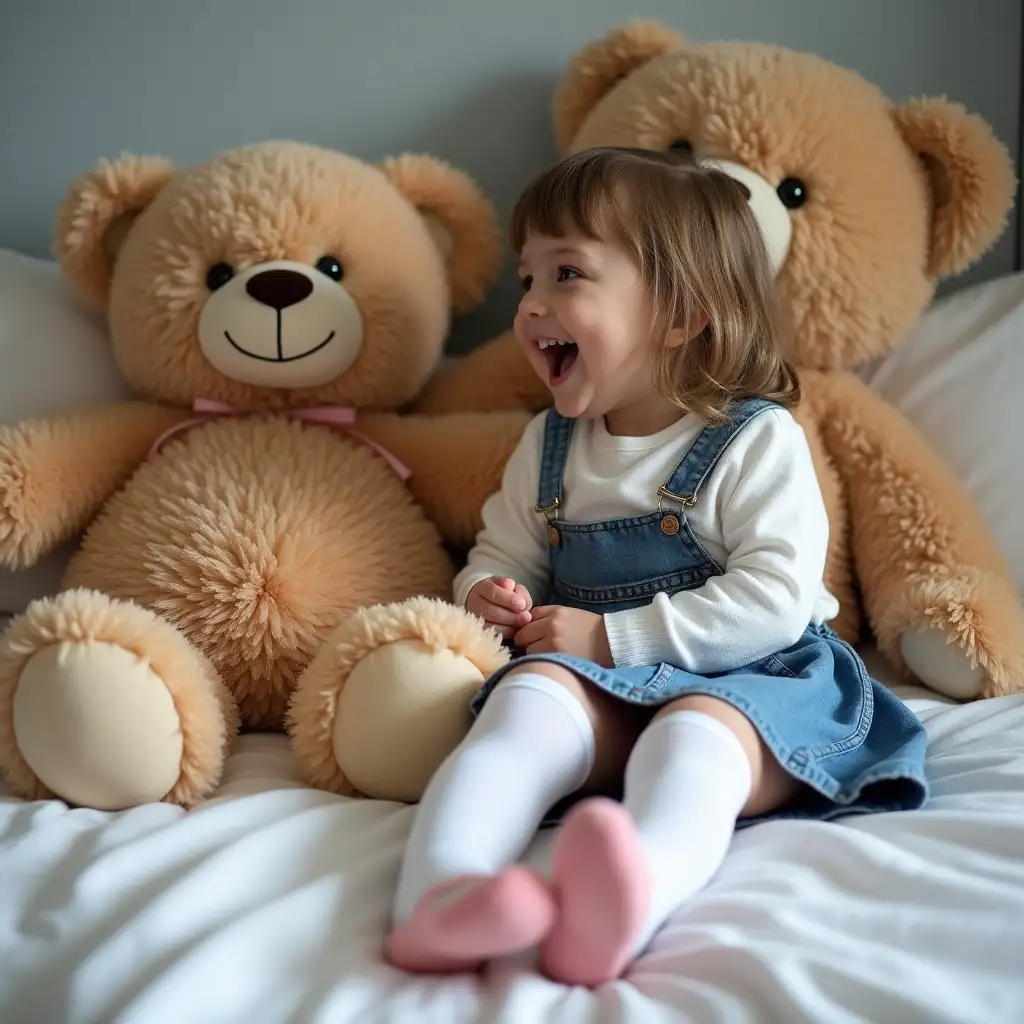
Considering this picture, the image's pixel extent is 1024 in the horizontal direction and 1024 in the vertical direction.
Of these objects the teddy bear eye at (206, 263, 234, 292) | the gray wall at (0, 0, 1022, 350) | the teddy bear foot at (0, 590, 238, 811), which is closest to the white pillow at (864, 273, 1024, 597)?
the gray wall at (0, 0, 1022, 350)

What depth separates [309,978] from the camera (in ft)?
1.95

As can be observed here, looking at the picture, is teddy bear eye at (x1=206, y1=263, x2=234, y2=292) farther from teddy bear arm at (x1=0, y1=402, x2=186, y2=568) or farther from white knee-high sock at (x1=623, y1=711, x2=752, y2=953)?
white knee-high sock at (x1=623, y1=711, x2=752, y2=953)

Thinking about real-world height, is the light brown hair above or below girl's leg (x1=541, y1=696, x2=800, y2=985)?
above

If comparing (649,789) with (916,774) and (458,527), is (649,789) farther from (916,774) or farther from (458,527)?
(458,527)

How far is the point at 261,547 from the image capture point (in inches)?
38.3

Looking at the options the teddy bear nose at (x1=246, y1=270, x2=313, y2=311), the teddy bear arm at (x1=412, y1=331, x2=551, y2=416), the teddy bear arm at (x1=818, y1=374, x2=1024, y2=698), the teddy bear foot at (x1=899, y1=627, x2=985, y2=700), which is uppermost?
the teddy bear nose at (x1=246, y1=270, x2=313, y2=311)

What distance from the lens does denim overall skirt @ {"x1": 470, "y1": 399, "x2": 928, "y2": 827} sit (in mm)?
778

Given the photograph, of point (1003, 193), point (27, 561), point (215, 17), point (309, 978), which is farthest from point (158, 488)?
point (1003, 193)

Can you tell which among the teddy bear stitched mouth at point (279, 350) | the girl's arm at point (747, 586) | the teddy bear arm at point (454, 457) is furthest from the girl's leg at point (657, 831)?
the teddy bear stitched mouth at point (279, 350)

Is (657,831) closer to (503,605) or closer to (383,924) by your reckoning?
(383,924)

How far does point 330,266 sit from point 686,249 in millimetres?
387

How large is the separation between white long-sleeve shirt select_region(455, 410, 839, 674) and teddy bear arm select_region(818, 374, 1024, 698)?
0.29 feet

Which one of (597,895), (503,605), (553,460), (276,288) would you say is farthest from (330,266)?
(597,895)

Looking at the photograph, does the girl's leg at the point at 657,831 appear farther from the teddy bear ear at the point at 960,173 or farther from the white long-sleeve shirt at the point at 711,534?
the teddy bear ear at the point at 960,173
